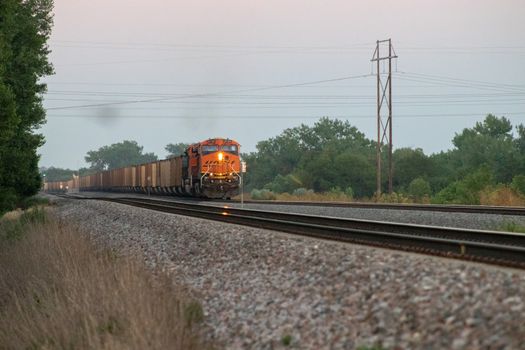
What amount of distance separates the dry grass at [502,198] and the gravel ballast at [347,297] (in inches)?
699

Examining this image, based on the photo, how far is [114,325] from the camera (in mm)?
7648

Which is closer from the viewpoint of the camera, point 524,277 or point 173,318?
point 524,277

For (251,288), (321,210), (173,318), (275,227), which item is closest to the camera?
(173,318)

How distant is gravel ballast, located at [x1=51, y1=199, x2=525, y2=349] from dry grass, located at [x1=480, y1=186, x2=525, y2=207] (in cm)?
1776

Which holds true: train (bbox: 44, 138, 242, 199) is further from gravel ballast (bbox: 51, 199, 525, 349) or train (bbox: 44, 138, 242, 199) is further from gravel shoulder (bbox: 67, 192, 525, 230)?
gravel ballast (bbox: 51, 199, 525, 349)

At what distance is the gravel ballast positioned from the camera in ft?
18.0

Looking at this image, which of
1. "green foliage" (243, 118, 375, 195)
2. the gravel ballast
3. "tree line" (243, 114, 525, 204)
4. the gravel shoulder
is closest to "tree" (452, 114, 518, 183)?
"tree line" (243, 114, 525, 204)

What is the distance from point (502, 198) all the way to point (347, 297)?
2194 cm

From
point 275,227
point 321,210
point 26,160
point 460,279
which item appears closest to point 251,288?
point 460,279

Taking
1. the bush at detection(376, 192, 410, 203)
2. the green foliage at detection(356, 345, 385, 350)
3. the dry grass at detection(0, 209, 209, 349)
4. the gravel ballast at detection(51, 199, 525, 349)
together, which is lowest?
the dry grass at detection(0, 209, 209, 349)

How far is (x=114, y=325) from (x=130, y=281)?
55.0 inches

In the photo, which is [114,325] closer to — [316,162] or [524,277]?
[524,277]

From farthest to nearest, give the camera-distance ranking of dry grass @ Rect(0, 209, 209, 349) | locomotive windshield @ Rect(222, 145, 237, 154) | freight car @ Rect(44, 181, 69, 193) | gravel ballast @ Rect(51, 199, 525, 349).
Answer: freight car @ Rect(44, 181, 69, 193), locomotive windshield @ Rect(222, 145, 237, 154), dry grass @ Rect(0, 209, 209, 349), gravel ballast @ Rect(51, 199, 525, 349)

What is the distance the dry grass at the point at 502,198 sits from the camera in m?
26.1
